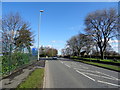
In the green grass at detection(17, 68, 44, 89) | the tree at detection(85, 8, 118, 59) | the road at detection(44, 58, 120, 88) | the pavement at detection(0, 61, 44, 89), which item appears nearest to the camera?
the green grass at detection(17, 68, 44, 89)

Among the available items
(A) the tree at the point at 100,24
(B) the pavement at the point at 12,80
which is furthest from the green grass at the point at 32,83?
(A) the tree at the point at 100,24

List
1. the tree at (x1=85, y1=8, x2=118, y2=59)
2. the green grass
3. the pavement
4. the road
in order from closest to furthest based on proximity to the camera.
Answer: the green grass
the pavement
the road
the tree at (x1=85, y1=8, x2=118, y2=59)

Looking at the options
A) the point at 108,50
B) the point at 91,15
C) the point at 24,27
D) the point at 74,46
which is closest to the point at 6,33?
the point at 24,27

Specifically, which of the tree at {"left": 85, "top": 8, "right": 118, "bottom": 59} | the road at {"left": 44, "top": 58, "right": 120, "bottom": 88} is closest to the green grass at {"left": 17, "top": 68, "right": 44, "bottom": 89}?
the road at {"left": 44, "top": 58, "right": 120, "bottom": 88}

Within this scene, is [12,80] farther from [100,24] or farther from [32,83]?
[100,24]

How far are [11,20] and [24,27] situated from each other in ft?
10.3

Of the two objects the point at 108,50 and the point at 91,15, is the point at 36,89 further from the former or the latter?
the point at 108,50

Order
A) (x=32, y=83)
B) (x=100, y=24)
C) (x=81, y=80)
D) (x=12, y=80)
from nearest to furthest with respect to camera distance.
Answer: (x=32, y=83), (x=12, y=80), (x=81, y=80), (x=100, y=24)

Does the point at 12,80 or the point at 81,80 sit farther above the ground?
the point at 12,80

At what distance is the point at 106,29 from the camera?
31.7m

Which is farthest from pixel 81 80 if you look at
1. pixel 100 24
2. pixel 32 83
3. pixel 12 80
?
pixel 100 24

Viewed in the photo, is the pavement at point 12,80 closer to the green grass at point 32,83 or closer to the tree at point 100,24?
the green grass at point 32,83

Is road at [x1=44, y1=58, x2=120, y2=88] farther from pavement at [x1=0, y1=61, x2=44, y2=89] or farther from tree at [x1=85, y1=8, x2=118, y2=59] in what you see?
tree at [x1=85, y1=8, x2=118, y2=59]

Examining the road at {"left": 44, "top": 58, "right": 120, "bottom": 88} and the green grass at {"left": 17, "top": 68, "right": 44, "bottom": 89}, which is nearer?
the green grass at {"left": 17, "top": 68, "right": 44, "bottom": 89}
